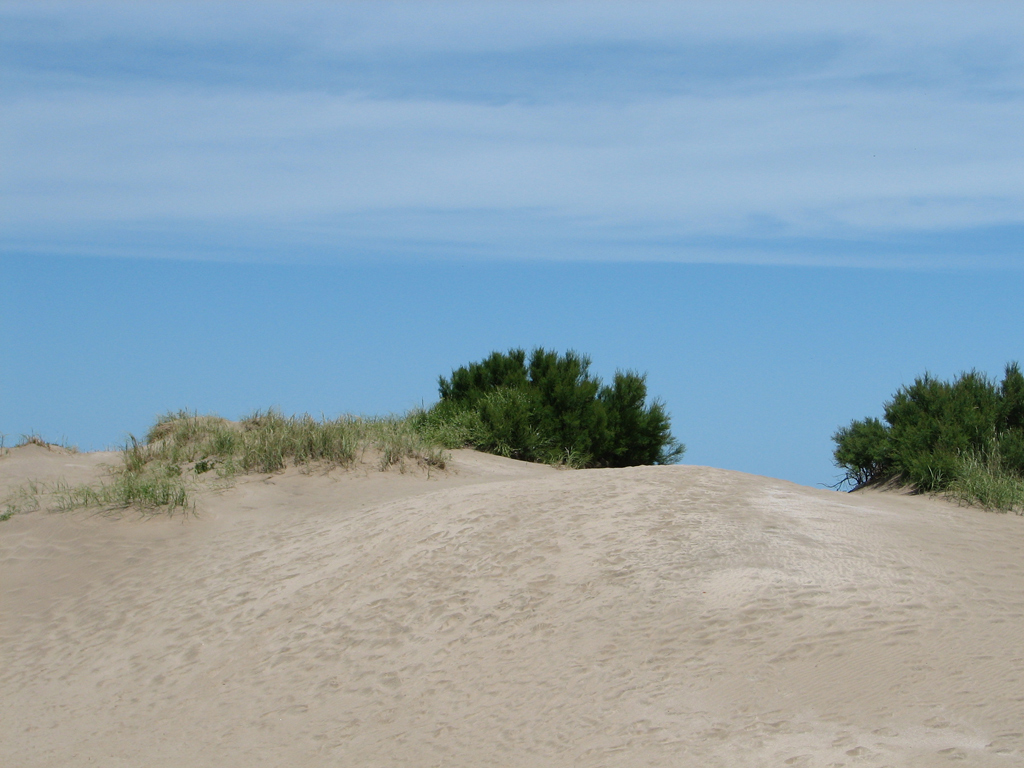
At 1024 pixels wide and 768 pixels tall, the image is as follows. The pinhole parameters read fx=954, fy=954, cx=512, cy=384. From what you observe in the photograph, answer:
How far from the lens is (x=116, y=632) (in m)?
7.63

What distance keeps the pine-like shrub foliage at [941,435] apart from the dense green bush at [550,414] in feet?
11.9

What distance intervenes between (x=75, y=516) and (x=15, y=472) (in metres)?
2.81

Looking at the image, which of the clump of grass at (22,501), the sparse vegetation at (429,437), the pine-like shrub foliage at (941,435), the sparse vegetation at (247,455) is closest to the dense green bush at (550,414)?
the sparse vegetation at (429,437)

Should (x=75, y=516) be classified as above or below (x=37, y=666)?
above

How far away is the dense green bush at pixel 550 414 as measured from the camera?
584 inches

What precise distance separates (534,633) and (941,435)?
8293 millimetres

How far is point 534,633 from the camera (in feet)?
20.5

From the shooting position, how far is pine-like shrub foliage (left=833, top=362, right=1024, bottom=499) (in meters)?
11.9

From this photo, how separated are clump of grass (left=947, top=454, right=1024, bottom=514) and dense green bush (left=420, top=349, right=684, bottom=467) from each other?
5643 millimetres

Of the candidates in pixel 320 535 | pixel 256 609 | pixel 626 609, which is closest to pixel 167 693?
pixel 256 609

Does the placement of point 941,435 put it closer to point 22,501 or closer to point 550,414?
point 550,414

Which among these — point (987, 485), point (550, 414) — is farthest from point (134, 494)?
point (987, 485)

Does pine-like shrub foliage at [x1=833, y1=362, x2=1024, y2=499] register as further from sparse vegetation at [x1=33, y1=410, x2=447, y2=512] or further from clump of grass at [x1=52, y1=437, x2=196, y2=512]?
clump of grass at [x1=52, y1=437, x2=196, y2=512]

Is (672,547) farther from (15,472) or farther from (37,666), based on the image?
(15,472)
